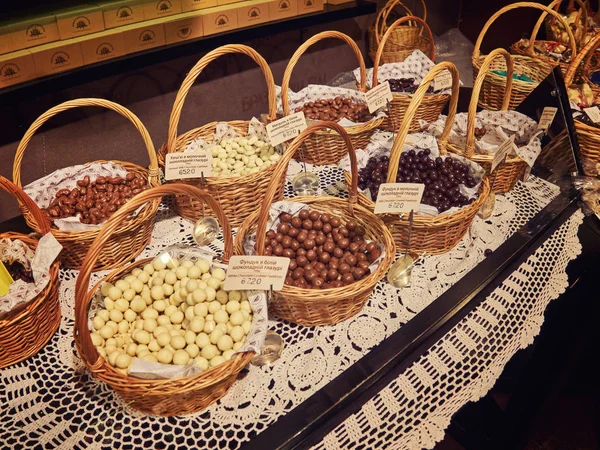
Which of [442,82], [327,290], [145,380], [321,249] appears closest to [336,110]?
[442,82]

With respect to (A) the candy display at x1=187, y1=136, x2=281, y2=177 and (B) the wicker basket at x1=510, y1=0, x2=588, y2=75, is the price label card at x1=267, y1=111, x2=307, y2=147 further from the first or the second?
(B) the wicker basket at x1=510, y1=0, x2=588, y2=75

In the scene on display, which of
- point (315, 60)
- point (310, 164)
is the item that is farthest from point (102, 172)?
point (315, 60)

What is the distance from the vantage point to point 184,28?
6.73 feet

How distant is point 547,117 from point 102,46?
6.07 feet

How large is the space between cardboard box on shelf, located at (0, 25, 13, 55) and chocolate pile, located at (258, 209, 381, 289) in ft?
3.78

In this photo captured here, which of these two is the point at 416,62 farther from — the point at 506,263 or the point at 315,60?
the point at 506,263

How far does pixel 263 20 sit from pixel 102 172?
1175 millimetres

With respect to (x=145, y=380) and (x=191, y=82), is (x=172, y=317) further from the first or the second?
(x=191, y=82)

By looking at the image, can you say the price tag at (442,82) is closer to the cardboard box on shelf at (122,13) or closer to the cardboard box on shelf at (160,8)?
the cardboard box on shelf at (160,8)

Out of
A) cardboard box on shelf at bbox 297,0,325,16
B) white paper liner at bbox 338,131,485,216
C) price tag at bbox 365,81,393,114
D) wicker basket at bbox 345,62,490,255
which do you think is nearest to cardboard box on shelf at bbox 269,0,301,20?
cardboard box on shelf at bbox 297,0,325,16

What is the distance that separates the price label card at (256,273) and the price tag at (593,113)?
5.51ft

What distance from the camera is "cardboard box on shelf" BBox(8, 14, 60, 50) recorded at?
1.64m

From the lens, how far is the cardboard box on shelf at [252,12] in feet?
7.34

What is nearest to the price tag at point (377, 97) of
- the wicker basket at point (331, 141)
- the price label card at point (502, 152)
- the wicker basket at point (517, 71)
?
the wicker basket at point (331, 141)
